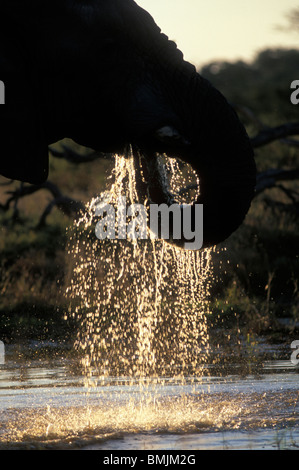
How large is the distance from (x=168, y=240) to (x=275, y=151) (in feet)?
70.0

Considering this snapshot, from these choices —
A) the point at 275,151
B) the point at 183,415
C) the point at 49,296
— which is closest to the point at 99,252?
the point at 49,296

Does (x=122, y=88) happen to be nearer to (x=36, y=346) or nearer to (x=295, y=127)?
(x=36, y=346)

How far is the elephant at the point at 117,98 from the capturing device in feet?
17.5

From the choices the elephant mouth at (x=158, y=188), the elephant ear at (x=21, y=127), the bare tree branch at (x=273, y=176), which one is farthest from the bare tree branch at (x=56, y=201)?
the elephant ear at (x=21, y=127)

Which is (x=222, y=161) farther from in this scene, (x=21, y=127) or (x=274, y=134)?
(x=274, y=134)

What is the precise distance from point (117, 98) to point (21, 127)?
1.66 feet

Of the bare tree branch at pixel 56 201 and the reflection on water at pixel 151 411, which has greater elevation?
the bare tree branch at pixel 56 201

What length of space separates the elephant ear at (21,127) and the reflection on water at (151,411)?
1.60m

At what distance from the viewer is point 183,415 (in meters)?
6.96

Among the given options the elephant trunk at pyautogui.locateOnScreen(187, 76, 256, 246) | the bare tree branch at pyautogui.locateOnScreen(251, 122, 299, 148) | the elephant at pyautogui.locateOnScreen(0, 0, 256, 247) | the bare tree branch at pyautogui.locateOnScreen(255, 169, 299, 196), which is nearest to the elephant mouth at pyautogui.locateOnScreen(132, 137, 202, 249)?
the elephant at pyautogui.locateOnScreen(0, 0, 256, 247)

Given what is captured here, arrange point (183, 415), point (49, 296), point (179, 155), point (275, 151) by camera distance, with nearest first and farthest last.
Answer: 1. point (179, 155)
2. point (183, 415)
3. point (49, 296)
4. point (275, 151)

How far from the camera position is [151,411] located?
713 cm

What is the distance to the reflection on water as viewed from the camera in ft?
20.4

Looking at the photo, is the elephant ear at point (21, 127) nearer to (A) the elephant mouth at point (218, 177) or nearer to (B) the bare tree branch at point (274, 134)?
(A) the elephant mouth at point (218, 177)
